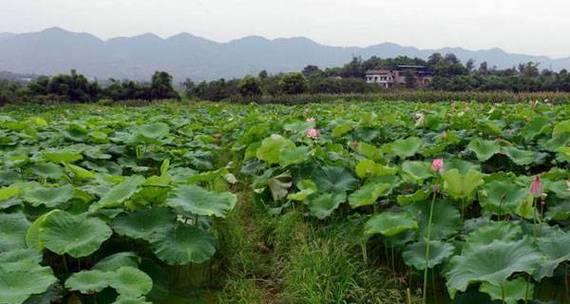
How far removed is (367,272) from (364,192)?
1.69ft

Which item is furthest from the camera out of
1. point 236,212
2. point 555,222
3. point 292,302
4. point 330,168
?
point 236,212

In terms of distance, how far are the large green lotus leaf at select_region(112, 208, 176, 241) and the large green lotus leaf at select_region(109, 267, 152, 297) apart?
39 centimetres

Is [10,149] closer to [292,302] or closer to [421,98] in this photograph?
[292,302]

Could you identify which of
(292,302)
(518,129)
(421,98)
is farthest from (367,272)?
(421,98)

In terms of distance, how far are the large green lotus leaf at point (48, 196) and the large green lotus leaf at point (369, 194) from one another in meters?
1.59

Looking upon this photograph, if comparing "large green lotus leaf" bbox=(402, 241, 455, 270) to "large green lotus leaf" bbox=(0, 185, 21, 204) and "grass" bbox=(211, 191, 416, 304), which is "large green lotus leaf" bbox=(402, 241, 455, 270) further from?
"large green lotus leaf" bbox=(0, 185, 21, 204)

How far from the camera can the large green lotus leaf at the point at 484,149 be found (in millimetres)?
4031

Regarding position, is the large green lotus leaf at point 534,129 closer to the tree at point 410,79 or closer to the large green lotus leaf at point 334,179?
the large green lotus leaf at point 334,179

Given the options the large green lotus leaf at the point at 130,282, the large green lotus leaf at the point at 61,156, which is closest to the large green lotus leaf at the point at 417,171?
the large green lotus leaf at the point at 130,282

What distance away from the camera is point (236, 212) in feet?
14.1

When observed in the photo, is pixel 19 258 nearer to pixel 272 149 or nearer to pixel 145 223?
pixel 145 223

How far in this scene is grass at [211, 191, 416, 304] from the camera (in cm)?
268

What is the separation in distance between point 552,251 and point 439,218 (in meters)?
0.73

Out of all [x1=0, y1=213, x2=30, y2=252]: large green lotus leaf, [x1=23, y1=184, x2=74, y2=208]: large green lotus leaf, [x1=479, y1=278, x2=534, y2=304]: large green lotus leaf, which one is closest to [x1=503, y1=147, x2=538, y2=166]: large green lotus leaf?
[x1=479, y1=278, x2=534, y2=304]: large green lotus leaf
